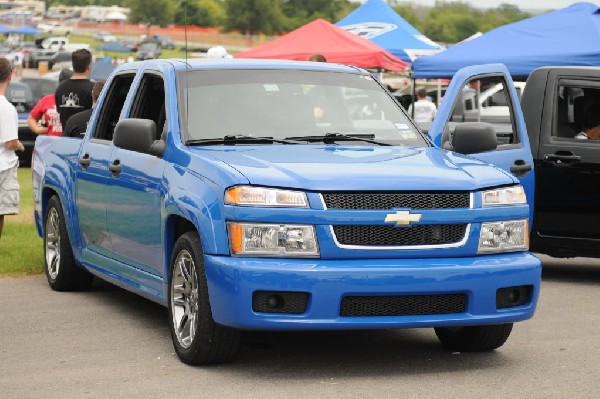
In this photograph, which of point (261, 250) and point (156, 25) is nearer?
point (261, 250)

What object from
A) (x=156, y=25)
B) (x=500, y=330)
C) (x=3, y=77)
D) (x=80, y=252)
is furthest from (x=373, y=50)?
(x=156, y=25)

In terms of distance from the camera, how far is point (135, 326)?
29.4ft

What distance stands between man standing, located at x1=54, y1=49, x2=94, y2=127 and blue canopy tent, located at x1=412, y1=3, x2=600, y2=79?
8.11 meters

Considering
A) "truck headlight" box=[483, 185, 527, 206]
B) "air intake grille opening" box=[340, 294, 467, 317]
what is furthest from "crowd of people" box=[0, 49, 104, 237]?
"air intake grille opening" box=[340, 294, 467, 317]

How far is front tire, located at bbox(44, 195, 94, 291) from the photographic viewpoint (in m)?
10.4

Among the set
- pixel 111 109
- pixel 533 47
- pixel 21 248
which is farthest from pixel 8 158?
pixel 533 47

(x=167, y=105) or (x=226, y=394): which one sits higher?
(x=167, y=105)

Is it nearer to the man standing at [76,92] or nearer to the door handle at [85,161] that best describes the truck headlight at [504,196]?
the door handle at [85,161]

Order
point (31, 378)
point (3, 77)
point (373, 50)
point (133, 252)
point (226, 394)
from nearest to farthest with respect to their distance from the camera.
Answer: point (226, 394), point (31, 378), point (133, 252), point (3, 77), point (373, 50)

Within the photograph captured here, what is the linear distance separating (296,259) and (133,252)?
1.98 m

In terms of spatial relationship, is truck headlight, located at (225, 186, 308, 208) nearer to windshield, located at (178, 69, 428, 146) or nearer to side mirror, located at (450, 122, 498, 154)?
windshield, located at (178, 69, 428, 146)

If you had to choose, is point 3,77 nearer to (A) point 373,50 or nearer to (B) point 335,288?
(B) point 335,288

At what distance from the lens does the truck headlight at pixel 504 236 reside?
23.9 ft

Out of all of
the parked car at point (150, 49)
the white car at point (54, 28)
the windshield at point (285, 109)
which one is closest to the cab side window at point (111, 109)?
the windshield at point (285, 109)
